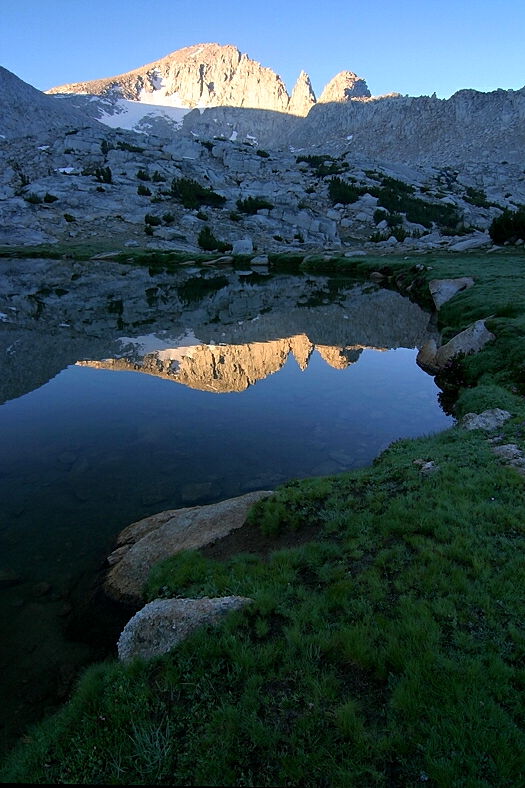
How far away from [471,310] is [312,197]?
69914mm

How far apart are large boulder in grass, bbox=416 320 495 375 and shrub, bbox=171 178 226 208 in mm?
66023

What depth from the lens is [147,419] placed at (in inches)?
623

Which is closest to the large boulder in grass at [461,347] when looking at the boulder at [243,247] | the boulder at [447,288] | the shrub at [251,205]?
the boulder at [447,288]

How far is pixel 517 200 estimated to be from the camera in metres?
99.7

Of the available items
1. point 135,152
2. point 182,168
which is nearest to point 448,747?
point 182,168

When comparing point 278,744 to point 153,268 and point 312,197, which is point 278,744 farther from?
point 312,197

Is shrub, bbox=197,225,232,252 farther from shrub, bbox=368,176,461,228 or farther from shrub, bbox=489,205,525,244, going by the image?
shrub, bbox=368,176,461,228

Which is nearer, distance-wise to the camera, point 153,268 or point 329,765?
point 329,765

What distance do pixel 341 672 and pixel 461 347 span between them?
1673 centimetres

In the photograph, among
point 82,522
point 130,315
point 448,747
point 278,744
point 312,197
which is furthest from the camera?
point 312,197

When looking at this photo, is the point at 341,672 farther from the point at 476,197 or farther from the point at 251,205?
the point at 476,197

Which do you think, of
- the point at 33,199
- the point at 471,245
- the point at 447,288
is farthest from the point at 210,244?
the point at 447,288

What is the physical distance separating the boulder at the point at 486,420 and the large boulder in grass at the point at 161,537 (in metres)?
6.12

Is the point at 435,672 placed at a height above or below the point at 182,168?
below
